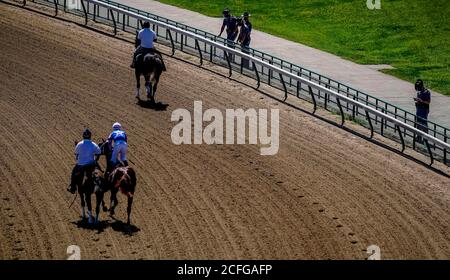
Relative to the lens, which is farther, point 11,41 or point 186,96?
point 11,41

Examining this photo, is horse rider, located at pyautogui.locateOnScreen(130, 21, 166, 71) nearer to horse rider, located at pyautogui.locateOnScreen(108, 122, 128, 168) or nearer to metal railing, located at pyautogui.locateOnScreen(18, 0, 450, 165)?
metal railing, located at pyautogui.locateOnScreen(18, 0, 450, 165)

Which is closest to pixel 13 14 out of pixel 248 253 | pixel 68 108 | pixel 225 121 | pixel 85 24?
pixel 85 24

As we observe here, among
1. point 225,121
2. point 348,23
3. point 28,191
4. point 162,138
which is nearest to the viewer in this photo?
point 28,191

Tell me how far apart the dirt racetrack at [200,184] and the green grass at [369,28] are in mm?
9719

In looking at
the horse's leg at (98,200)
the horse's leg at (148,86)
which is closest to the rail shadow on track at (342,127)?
the horse's leg at (148,86)

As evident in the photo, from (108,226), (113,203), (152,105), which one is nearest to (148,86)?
(152,105)

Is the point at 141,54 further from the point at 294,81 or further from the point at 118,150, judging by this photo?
the point at 118,150

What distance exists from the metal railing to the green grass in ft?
18.8

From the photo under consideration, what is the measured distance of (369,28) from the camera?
4325 centimetres

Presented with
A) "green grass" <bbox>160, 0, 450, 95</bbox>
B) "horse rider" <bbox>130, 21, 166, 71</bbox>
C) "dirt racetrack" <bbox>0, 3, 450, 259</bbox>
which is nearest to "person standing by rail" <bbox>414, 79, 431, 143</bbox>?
"dirt racetrack" <bbox>0, 3, 450, 259</bbox>

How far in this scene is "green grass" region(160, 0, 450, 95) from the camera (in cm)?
3909

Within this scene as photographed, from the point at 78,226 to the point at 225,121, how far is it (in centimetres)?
820

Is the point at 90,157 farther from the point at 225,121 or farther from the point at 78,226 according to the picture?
the point at 225,121
